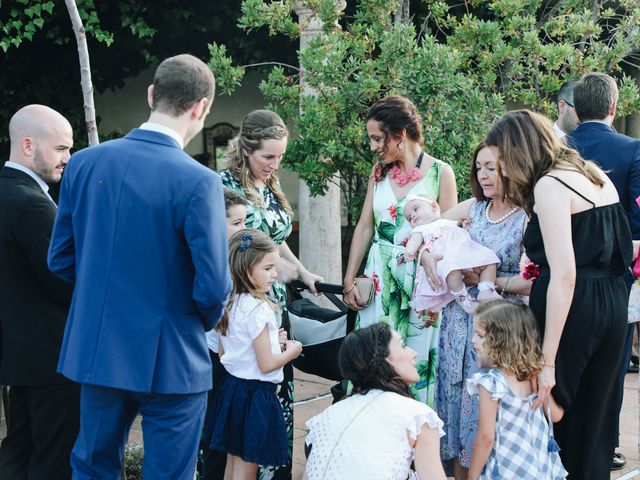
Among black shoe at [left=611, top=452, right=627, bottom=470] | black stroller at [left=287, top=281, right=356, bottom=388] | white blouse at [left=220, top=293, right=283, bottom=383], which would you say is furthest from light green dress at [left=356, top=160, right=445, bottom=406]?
black shoe at [left=611, top=452, right=627, bottom=470]

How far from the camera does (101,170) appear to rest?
2.90 meters

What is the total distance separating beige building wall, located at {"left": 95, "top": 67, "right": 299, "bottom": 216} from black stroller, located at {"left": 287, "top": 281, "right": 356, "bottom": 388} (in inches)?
Result: 194

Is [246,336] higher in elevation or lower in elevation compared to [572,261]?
lower

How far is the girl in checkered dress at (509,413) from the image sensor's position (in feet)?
11.3

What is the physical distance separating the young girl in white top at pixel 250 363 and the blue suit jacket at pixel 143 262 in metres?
1.03

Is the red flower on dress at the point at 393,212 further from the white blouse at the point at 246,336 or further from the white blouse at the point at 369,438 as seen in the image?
the white blouse at the point at 369,438

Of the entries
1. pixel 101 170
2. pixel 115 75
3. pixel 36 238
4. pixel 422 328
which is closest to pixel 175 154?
pixel 101 170

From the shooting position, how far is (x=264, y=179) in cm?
449

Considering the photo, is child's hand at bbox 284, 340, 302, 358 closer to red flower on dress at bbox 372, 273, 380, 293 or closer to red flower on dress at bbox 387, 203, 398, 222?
red flower on dress at bbox 372, 273, 380, 293

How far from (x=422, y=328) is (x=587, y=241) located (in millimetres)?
1335

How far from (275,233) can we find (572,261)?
1.74 meters

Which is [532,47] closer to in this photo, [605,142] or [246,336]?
[605,142]

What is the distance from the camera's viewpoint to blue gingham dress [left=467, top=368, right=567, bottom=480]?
348 cm

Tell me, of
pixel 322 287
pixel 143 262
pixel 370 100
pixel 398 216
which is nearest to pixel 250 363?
pixel 322 287
